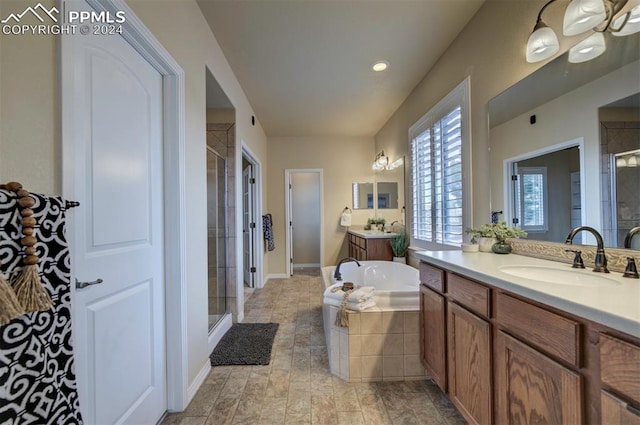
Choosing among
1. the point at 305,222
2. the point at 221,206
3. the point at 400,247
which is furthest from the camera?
the point at 305,222

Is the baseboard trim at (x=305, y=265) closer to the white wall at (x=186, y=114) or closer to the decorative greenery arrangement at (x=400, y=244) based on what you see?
the decorative greenery arrangement at (x=400, y=244)

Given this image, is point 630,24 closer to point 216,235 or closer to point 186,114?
point 186,114

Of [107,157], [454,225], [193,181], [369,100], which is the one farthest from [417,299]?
[369,100]

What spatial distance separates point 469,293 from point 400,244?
2.25 m

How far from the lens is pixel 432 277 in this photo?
1.66m

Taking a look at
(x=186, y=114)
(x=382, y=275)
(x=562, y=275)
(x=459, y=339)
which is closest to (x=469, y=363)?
(x=459, y=339)

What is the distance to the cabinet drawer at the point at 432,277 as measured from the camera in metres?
1.55

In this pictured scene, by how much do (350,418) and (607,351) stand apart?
131 cm

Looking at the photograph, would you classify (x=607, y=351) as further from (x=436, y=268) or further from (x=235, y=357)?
(x=235, y=357)

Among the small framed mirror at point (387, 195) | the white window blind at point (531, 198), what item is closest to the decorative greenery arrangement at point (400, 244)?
the small framed mirror at point (387, 195)

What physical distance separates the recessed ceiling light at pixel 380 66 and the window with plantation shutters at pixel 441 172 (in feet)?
2.09

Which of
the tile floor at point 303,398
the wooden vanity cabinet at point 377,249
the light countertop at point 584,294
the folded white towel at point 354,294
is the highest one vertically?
the light countertop at point 584,294

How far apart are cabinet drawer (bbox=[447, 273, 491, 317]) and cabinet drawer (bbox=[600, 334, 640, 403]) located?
45 cm

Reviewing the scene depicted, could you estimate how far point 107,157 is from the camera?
3.82 ft
